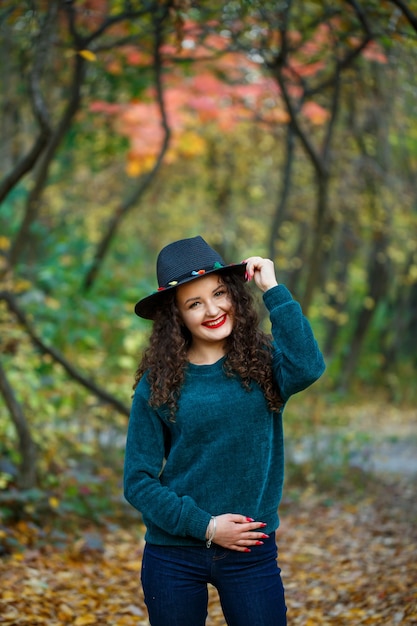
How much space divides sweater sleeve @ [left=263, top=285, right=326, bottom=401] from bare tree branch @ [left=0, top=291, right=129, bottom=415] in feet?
10.6

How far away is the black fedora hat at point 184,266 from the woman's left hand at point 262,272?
5 centimetres

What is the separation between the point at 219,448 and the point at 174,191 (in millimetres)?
11061

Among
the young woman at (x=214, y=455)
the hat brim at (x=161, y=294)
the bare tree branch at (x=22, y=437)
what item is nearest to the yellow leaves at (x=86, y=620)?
the bare tree branch at (x=22, y=437)

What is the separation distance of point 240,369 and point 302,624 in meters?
2.14

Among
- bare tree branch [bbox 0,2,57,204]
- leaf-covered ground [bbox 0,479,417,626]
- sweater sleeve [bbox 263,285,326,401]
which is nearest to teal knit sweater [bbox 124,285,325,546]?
sweater sleeve [bbox 263,285,326,401]

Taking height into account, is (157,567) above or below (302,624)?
above

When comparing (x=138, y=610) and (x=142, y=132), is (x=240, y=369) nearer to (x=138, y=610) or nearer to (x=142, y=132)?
(x=138, y=610)

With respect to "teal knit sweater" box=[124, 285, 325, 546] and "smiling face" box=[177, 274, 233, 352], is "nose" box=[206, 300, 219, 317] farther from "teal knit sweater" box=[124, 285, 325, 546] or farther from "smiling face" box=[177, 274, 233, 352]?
"teal knit sweater" box=[124, 285, 325, 546]

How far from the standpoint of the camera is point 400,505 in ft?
23.1

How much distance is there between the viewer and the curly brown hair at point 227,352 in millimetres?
2520

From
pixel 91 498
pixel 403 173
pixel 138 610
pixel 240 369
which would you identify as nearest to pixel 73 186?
pixel 403 173

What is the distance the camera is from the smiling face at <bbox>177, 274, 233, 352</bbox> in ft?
8.50

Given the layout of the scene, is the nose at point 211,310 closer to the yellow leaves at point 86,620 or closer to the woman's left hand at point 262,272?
the woman's left hand at point 262,272

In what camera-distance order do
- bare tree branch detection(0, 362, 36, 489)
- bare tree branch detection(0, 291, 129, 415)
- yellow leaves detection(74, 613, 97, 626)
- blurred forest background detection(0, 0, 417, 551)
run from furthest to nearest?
blurred forest background detection(0, 0, 417, 551)
bare tree branch detection(0, 291, 129, 415)
bare tree branch detection(0, 362, 36, 489)
yellow leaves detection(74, 613, 97, 626)
